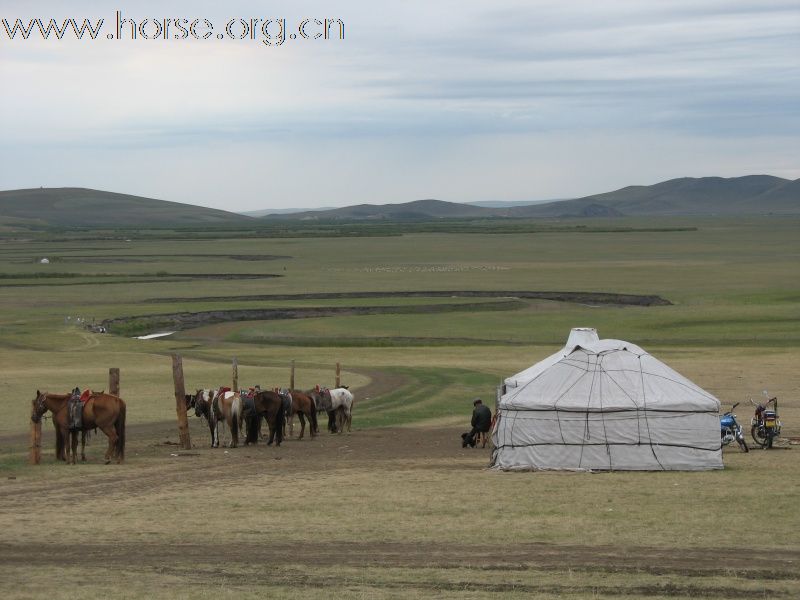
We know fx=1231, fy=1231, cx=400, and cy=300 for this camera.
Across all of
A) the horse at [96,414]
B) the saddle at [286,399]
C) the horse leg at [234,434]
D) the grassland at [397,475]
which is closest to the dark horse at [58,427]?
the horse at [96,414]

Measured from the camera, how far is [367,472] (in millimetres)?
23625

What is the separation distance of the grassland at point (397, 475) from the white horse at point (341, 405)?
809 mm

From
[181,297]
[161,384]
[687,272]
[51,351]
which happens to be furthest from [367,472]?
[687,272]

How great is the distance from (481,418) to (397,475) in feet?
15.9

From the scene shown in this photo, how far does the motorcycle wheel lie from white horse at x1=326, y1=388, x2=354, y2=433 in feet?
31.6

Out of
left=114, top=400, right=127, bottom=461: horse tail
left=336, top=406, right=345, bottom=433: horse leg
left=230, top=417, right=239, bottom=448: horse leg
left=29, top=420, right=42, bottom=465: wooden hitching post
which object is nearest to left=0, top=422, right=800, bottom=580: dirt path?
left=29, top=420, right=42, bottom=465: wooden hitching post

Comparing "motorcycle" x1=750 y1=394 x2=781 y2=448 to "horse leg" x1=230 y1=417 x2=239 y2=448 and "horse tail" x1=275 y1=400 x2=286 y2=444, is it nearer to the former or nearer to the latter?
"horse tail" x1=275 y1=400 x2=286 y2=444

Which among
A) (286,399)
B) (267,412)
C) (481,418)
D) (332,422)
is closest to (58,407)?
(267,412)

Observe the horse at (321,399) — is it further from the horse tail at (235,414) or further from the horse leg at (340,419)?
the horse tail at (235,414)

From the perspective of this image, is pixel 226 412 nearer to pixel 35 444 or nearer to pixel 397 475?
pixel 35 444

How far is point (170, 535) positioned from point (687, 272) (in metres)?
92.5

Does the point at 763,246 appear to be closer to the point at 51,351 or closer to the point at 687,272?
the point at 687,272

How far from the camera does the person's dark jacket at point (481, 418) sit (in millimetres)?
27469

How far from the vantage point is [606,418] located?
23641mm
